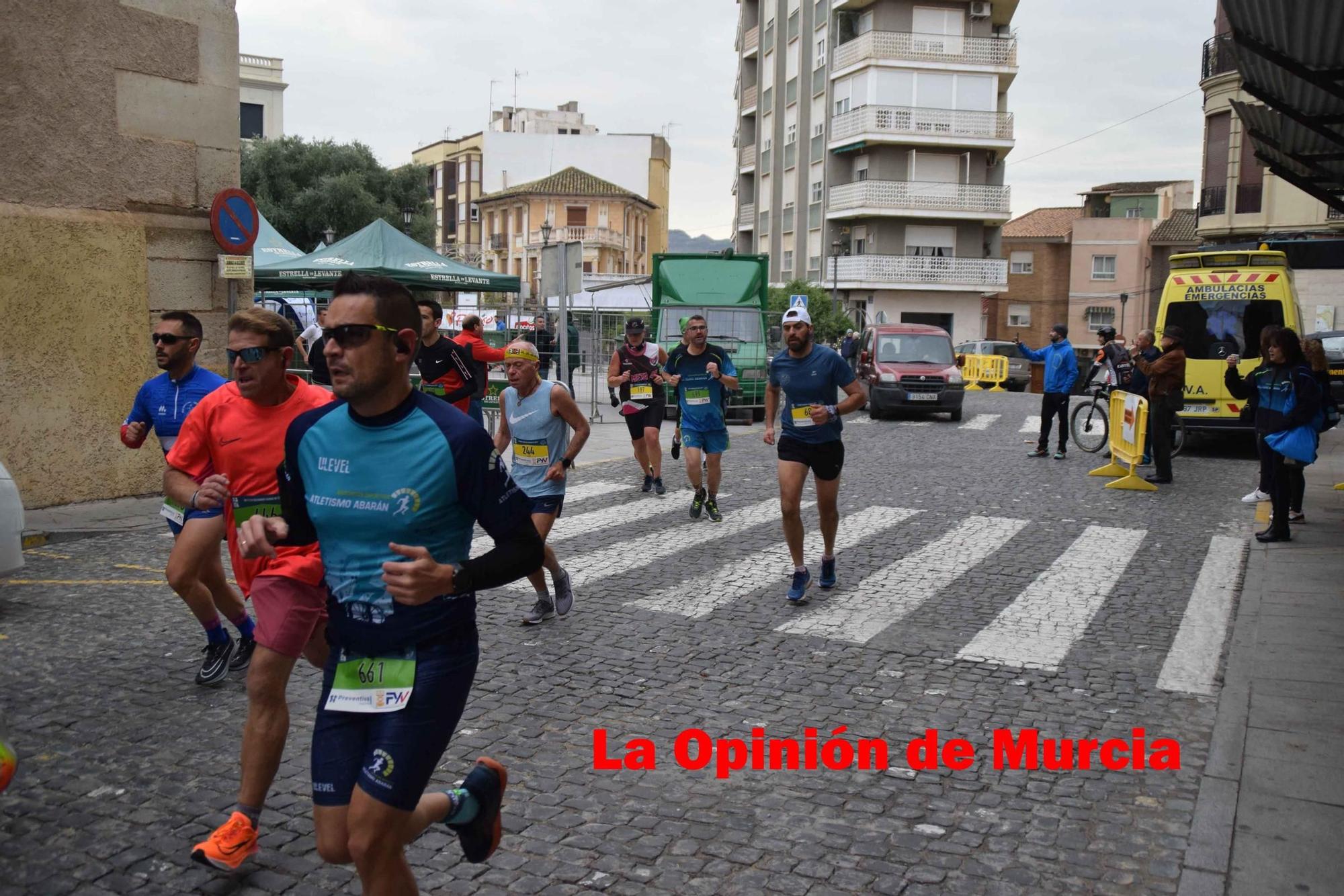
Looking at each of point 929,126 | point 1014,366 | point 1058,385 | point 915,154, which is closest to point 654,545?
point 1058,385

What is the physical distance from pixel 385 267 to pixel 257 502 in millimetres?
13864

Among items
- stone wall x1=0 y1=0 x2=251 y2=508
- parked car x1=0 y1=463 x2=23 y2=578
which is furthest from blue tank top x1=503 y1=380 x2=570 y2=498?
stone wall x1=0 y1=0 x2=251 y2=508

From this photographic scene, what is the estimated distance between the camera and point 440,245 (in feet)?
329

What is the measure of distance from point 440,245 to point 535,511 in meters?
96.1

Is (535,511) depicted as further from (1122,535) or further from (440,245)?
(440,245)

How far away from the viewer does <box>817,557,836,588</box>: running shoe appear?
842 centimetres

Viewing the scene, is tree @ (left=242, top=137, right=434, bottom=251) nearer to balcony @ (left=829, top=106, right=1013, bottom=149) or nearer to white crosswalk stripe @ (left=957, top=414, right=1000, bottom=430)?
balcony @ (left=829, top=106, right=1013, bottom=149)

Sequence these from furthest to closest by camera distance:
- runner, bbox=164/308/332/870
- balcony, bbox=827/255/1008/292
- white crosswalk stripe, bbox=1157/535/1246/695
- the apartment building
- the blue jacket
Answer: balcony, bbox=827/255/1008/292
the apartment building
the blue jacket
white crosswalk stripe, bbox=1157/535/1246/695
runner, bbox=164/308/332/870

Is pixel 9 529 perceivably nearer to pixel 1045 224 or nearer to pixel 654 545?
pixel 654 545

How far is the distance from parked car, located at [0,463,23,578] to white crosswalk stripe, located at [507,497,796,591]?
3.08 metres

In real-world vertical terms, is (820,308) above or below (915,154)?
below

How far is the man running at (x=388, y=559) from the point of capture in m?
3.03

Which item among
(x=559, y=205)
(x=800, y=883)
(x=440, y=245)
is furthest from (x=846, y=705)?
(x=440, y=245)

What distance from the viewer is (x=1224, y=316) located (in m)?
16.8
